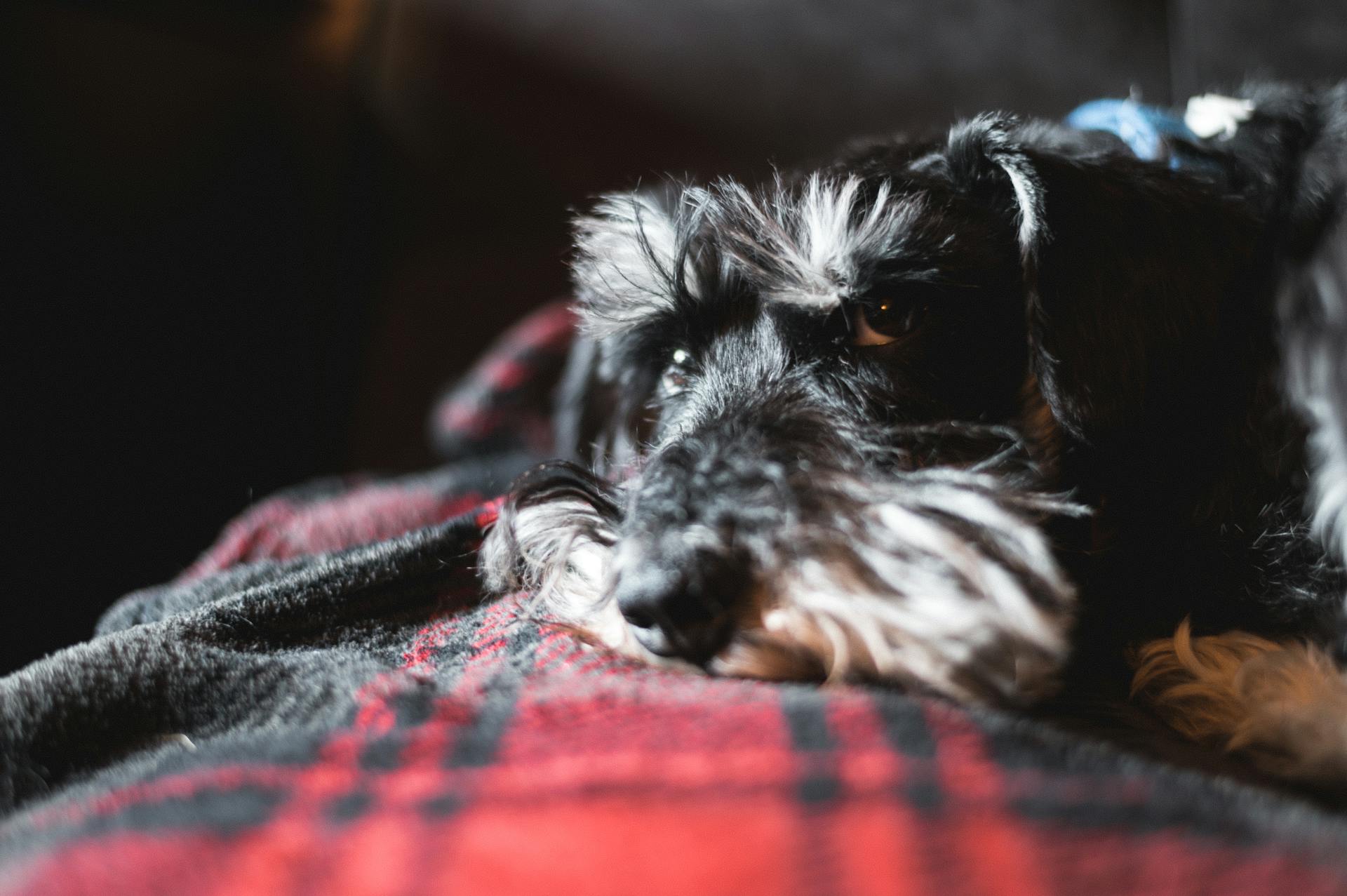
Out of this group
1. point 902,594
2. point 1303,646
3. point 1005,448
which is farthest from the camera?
point 1005,448

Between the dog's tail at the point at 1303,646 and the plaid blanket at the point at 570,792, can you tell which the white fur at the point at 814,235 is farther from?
the plaid blanket at the point at 570,792

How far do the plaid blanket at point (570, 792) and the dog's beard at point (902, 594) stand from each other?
0.08 meters

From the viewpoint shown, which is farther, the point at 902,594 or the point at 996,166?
the point at 996,166

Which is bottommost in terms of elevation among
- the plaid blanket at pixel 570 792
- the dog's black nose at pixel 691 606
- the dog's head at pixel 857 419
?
the plaid blanket at pixel 570 792

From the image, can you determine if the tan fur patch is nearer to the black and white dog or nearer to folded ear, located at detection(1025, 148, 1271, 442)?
the black and white dog

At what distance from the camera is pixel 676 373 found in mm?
1682

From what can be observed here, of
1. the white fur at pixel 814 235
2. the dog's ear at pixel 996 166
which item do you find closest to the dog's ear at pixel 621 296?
the white fur at pixel 814 235

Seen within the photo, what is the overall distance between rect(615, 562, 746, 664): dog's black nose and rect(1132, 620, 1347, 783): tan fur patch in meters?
0.63

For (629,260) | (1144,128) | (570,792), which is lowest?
(570,792)

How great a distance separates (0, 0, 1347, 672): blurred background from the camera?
1.84m

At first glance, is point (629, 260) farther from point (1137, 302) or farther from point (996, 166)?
point (1137, 302)

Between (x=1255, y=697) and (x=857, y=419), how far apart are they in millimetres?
624

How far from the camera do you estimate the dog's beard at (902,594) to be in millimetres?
957

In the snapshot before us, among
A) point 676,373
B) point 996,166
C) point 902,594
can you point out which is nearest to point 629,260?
point 676,373
